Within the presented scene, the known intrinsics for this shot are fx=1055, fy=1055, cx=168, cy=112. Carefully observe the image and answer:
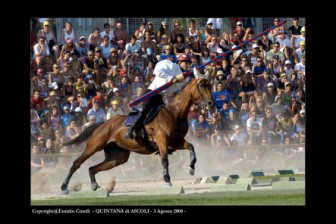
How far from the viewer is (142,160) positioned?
23.8 m

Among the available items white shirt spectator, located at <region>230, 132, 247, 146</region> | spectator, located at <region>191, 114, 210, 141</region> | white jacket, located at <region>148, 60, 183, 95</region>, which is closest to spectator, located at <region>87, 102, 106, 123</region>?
spectator, located at <region>191, 114, 210, 141</region>

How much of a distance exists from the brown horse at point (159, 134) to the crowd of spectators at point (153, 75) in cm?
356

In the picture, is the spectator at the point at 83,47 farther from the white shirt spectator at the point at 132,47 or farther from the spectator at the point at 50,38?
the white shirt spectator at the point at 132,47

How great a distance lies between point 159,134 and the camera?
64.8ft

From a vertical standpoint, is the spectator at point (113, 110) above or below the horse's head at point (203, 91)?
below

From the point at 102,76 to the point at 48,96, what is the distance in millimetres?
1488

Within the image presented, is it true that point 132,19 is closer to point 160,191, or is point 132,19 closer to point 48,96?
point 48,96

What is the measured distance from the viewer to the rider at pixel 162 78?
65.2 ft

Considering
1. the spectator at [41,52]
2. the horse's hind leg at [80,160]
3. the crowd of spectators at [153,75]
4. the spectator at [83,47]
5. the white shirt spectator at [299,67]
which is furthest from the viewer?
the white shirt spectator at [299,67]

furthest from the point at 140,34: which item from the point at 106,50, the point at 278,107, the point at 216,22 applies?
the point at 278,107

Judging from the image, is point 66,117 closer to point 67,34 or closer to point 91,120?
point 91,120

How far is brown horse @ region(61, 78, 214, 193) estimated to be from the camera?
19578 mm

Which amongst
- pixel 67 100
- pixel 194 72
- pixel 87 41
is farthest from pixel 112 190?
pixel 87 41

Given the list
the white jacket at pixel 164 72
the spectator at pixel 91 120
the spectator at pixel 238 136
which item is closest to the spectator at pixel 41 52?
the spectator at pixel 91 120
